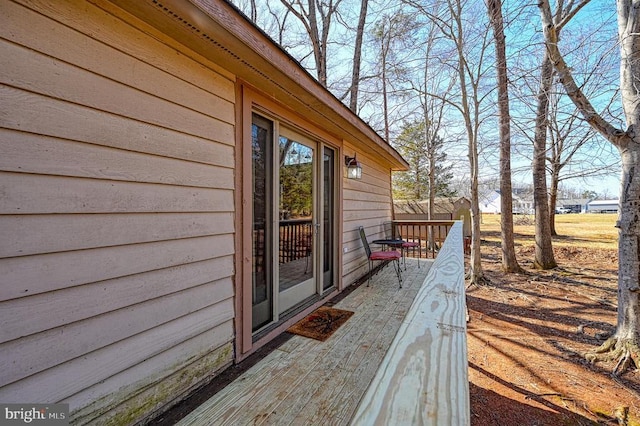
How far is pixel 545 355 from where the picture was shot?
3375 millimetres

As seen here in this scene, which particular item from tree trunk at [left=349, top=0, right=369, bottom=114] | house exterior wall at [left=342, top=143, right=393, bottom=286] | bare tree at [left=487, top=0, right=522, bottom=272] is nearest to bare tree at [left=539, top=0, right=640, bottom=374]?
bare tree at [left=487, top=0, right=522, bottom=272]

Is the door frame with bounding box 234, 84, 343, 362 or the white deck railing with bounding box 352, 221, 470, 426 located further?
the door frame with bounding box 234, 84, 343, 362

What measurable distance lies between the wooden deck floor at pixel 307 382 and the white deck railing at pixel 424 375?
2.19ft

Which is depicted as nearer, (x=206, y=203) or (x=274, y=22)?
(x=206, y=203)

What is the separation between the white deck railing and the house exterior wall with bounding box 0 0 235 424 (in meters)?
1.50

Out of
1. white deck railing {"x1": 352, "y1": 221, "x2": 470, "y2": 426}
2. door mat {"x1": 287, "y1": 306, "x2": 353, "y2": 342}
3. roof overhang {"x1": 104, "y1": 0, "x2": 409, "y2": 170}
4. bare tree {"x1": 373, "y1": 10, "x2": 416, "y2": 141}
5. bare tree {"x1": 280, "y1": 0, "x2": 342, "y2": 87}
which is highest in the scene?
bare tree {"x1": 280, "y1": 0, "x2": 342, "y2": 87}

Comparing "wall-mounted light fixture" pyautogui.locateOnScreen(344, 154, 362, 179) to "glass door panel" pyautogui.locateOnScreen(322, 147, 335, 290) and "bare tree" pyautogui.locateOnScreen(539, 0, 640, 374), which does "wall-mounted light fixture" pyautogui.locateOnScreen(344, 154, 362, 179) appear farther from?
"bare tree" pyautogui.locateOnScreen(539, 0, 640, 374)

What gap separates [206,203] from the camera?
2.05 m

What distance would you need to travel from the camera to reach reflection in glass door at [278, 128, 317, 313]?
305cm

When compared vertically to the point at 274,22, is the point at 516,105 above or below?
below

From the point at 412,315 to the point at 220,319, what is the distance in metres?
1.74

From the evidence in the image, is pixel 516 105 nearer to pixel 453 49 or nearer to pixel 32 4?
pixel 453 49

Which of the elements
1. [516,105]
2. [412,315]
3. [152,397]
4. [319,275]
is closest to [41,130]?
[152,397]

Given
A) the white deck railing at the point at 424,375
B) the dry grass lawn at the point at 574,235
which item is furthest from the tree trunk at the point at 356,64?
the white deck railing at the point at 424,375
